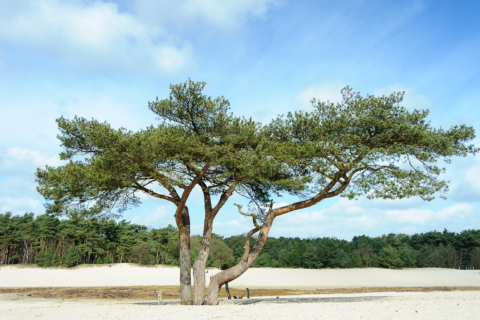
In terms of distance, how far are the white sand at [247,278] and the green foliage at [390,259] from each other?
9.59 metres

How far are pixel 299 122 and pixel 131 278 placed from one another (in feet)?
109

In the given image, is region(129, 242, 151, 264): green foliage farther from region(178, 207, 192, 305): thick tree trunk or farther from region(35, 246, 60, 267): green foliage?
region(178, 207, 192, 305): thick tree trunk

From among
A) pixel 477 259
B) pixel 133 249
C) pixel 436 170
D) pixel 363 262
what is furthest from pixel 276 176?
pixel 477 259

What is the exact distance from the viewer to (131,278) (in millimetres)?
36312

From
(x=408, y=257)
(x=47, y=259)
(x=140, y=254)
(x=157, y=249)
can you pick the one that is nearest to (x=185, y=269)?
(x=140, y=254)

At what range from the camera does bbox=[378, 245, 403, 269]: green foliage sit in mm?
52219

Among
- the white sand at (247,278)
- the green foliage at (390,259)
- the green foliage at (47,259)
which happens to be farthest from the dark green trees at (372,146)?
the green foliage at (390,259)

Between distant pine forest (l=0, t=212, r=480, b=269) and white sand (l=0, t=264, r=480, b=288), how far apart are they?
3409 mm

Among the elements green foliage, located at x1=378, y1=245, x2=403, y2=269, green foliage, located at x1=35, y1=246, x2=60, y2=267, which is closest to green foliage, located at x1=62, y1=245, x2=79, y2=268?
green foliage, located at x1=35, y1=246, x2=60, y2=267

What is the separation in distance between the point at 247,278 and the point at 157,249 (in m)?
17.5

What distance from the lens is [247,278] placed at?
38188 mm

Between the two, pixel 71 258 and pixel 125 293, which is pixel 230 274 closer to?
pixel 125 293

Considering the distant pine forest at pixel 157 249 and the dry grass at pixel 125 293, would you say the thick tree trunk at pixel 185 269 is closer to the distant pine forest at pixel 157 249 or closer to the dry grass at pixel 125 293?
the dry grass at pixel 125 293

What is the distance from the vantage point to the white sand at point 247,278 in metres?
32.7
